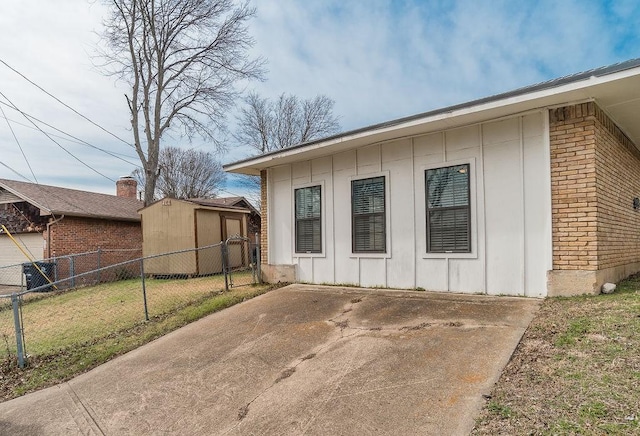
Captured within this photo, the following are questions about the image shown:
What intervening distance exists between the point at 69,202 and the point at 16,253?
2621mm

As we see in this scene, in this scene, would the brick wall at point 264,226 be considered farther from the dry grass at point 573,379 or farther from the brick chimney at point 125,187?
the brick chimney at point 125,187

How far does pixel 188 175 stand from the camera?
3147cm

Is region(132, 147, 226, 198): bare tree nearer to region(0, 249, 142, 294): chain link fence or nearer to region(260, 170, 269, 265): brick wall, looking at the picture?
region(0, 249, 142, 294): chain link fence

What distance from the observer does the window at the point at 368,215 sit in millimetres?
7020

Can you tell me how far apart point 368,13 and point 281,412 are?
9.83 m

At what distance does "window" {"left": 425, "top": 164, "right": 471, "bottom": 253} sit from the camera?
6.04m

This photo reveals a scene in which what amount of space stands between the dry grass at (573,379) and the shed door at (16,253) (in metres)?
15.5

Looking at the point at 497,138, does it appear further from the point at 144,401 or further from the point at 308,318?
the point at 144,401

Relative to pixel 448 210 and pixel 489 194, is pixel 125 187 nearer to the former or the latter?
pixel 448 210

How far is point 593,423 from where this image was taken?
2266mm

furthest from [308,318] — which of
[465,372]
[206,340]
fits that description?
[465,372]

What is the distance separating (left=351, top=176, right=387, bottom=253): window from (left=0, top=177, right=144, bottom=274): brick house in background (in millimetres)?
10993

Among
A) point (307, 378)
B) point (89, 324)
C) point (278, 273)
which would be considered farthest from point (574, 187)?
point (89, 324)

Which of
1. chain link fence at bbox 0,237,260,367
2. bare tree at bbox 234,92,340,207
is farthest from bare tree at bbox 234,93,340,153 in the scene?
chain link fence at bbox 0,237,260,367
